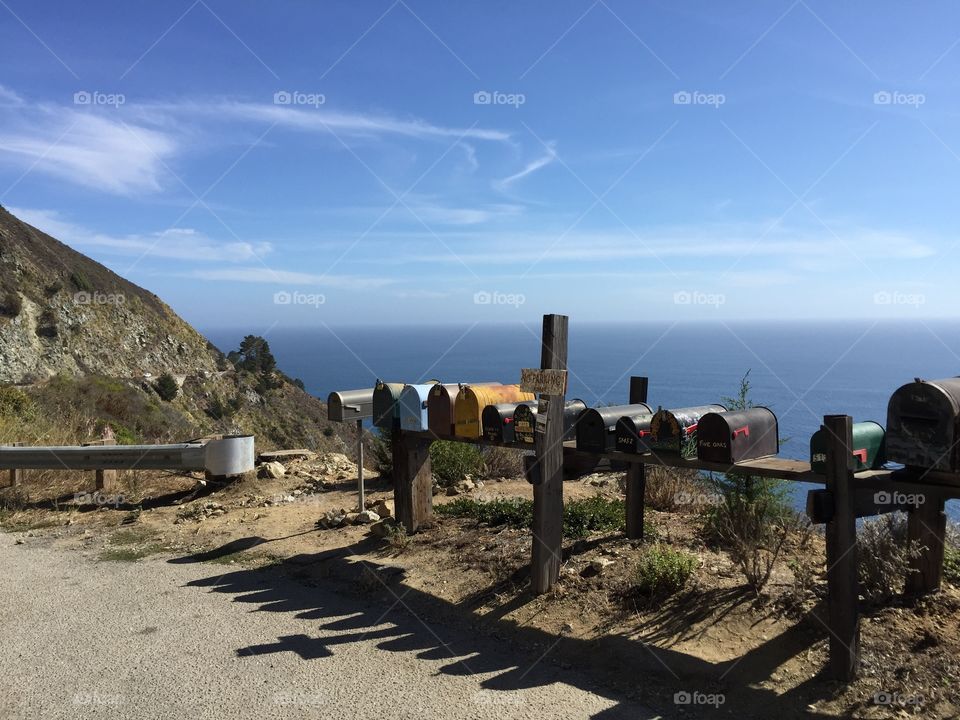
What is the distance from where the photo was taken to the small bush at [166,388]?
106ft

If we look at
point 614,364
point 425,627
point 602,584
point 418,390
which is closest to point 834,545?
point 602,584

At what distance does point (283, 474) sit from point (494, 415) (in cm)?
507

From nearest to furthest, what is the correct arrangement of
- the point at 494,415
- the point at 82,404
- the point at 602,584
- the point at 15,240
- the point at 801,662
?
1. the point at 801,662
2. the point at 602,584
3. the point at 494,415
4. the point at 82,404
5. the point at 15,240

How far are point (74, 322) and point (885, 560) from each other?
1383 inches

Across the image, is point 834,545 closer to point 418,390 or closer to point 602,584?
point 602,584

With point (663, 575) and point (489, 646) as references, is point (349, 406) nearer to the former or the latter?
point (489, 646)

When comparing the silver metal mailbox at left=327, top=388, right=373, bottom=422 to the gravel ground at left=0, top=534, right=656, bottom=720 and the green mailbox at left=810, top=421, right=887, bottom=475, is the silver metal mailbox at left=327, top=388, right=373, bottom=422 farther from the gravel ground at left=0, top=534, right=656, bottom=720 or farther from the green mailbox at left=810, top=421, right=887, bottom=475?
the green mailbox at left=810, top=421, right=887, bottom=475

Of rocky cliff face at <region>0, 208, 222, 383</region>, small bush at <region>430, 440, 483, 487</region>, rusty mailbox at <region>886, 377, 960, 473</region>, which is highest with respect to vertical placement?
rocky cliff face at <region>0, 208, 222, 383</region>

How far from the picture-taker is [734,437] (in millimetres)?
4852

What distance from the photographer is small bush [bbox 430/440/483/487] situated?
958cm

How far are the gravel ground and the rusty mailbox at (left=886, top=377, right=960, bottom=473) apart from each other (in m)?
2.03

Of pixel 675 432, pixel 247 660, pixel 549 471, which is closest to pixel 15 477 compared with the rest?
pixel 247 660

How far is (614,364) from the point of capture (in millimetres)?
129250

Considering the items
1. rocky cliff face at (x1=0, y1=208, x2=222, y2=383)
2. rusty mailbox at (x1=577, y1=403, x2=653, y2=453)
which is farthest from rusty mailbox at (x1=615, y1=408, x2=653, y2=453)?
rocky cliff face at (x1=0, y1=208, x2=222, y2=383)
